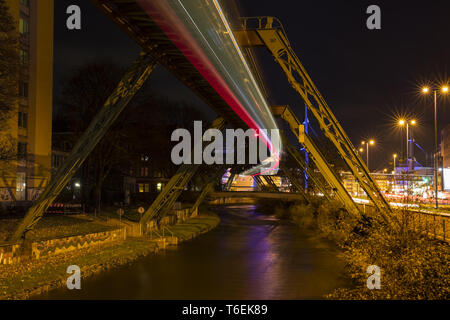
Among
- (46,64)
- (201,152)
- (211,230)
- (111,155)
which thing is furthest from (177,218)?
(46,64)

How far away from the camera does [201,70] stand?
18109 millimetres

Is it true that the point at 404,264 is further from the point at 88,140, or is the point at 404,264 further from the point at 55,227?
the point at 55,227

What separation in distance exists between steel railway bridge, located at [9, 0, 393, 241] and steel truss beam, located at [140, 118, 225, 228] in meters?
0.07

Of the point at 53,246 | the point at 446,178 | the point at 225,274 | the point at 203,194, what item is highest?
the point at 446,178

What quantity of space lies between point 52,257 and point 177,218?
21.8 m

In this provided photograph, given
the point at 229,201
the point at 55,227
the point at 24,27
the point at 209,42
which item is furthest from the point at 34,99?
the point at 229,201

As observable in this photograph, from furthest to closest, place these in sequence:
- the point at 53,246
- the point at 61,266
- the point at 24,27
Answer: the point at 24,27, the point at 53,246, the point at 61,266

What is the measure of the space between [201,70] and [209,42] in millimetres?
2596

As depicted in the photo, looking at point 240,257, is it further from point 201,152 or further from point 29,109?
point 29,109

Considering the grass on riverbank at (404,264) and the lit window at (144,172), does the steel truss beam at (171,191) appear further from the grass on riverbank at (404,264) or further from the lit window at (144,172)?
the lit window at (144,172)

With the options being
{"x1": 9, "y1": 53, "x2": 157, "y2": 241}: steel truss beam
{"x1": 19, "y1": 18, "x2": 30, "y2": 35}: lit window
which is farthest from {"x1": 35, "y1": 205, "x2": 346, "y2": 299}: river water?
{"x1": 19, "y1": 18, "x2": 30, "y2": 35}: lit window

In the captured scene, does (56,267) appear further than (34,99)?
No

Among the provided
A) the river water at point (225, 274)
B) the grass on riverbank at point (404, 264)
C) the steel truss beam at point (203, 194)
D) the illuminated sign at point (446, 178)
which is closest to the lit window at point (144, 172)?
the steel truss beam at point (203, 194)

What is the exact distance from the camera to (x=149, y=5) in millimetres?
12508
